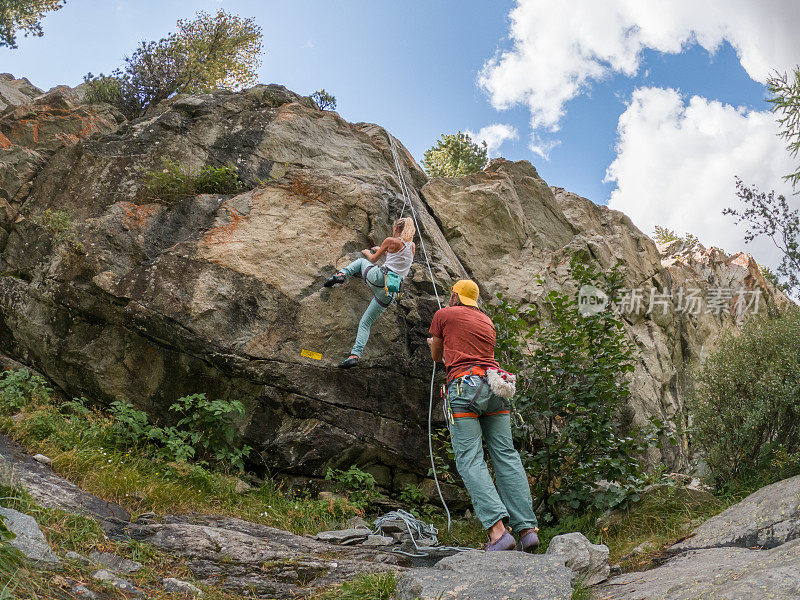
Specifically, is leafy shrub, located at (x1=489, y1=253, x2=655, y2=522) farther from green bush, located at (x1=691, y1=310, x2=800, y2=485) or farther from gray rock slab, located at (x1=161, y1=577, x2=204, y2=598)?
gray rock slab, located at (x1=161, y1=577, x2=204, y2=598)

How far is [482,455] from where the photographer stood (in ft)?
17.8

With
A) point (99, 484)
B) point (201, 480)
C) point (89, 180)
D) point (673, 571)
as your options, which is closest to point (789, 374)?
point (673, 571)

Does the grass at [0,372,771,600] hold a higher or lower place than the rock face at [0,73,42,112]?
lower

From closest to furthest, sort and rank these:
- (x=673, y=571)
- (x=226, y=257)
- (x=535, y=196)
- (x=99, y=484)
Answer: (x=673, y=571), (x=99, y=484), (x=226, y=257), (x=535, y=196)

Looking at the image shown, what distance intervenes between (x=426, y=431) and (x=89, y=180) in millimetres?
6067

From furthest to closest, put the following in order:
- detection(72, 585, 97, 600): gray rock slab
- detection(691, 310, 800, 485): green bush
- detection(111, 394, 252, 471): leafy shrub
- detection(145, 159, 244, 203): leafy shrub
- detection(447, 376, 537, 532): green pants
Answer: detection(145, 159, 244, 203): leafy shrub → detection(111, 394, 252, 471): leafy shrub → detection(691, 310, 800, 485): green bush → detection(447, 376, 537, 532): green pants → detection(72, 585, 97, 600): gray rock slab

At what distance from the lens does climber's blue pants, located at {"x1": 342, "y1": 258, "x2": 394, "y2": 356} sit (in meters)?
7.18

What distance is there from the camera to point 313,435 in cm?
700

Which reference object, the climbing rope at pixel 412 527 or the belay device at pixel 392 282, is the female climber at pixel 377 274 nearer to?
the belay device at pixel 392 282

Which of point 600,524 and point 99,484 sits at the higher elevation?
point 99,484

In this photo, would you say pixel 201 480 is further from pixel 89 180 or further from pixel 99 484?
pixel 89 180

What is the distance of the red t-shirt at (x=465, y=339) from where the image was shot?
5.68 meters

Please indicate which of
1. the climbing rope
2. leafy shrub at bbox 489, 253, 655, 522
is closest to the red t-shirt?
leafy shrub at bbox 489, 253, 655, 522

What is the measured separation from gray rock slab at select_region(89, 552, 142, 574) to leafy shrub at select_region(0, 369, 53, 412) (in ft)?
11.0
